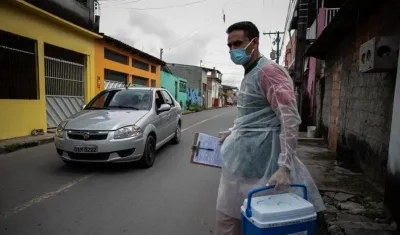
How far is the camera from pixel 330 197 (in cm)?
407

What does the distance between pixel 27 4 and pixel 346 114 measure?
916cm

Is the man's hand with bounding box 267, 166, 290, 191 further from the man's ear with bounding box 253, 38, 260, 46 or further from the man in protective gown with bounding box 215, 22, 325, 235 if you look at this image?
the man's ear with bounding box 253, 38, 260, 46

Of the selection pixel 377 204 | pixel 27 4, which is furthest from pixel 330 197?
pixel 27 4

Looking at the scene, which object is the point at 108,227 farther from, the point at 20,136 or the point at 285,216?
the point at 20,136

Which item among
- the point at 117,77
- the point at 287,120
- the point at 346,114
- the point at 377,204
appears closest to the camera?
the point at 287,120

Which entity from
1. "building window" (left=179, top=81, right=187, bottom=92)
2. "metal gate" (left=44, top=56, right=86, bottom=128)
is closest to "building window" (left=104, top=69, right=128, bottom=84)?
"metal gate" (left=44, top=56, right=86, bottom=128)

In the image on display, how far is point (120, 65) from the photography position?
1731 centimetres

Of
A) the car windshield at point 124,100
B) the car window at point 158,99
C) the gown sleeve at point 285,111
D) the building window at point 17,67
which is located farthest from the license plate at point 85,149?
the building window at point 17,67

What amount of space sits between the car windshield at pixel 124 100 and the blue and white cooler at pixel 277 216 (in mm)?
5069

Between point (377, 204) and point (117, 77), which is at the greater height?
point (117, 77)

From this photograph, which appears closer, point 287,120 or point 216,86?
point 287,120

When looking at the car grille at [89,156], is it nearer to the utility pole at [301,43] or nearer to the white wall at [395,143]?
the white wall at [395,143]

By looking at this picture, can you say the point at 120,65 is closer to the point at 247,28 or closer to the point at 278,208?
the point at 247,28

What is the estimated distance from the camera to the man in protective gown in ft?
6.59
